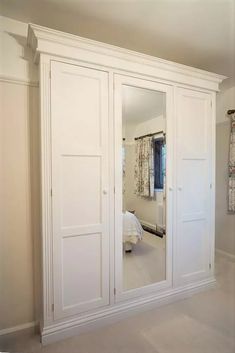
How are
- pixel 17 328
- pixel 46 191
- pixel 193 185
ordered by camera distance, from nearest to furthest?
pixel 46 191, pixel 17 328, pixel 193 185

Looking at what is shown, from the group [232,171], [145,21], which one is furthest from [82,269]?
[232,171]

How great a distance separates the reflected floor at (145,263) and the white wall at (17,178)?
82cm

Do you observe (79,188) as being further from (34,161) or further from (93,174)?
(34,161)

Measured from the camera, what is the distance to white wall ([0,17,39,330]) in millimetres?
1743

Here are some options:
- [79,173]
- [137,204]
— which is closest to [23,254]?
[79,173]

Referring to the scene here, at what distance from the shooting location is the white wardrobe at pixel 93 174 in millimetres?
1689

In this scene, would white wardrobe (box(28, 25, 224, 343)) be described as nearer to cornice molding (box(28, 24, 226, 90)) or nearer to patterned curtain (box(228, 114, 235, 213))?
cornice molding (box(28, 24, 226, 90))

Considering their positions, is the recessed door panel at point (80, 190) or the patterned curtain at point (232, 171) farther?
the patterned curtain at point (232, 171)

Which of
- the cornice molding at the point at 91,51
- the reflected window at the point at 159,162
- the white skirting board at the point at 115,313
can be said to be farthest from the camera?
the reflected window at the point at 159,162

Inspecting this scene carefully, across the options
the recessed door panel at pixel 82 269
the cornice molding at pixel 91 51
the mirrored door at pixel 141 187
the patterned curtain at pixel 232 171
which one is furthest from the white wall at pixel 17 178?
the patterned curtain at pixel 232 171

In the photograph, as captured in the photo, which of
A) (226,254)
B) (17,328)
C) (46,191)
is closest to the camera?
(46,191)

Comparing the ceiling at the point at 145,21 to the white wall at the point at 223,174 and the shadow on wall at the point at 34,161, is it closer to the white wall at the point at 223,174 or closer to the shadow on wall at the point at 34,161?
the shadow on wall at the point at 34,161

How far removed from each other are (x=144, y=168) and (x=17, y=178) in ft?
3.64

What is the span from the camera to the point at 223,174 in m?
3.31
